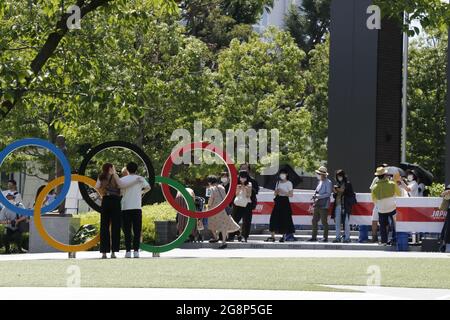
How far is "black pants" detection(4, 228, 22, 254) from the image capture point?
29031 mm

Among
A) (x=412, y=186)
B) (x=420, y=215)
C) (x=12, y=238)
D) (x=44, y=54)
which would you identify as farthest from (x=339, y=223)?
(x=44, y=54)

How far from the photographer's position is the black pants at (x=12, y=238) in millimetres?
29031

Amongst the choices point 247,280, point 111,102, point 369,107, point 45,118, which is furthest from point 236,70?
point 247,280

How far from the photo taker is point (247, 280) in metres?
17.0

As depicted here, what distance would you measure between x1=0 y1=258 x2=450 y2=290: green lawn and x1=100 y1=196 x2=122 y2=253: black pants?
1.58 metres

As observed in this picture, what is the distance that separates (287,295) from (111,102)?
286 inches

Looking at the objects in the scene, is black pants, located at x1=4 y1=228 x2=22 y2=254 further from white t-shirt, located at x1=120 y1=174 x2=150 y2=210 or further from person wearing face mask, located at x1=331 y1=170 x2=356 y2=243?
person wearing face mask, located at x1=331 y1=170 x2=356 y2=243

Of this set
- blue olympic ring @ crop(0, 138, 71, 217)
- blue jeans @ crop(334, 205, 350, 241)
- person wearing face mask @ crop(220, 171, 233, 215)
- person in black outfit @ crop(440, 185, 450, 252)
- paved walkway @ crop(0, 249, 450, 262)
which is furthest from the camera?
person wearing face mask @ crop(220, 171, 233, 215)

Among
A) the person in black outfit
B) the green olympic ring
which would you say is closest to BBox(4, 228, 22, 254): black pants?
the green olympic ring

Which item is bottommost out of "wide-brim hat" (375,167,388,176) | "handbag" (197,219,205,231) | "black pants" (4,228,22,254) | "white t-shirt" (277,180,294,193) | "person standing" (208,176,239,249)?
"black pants" (4,228,22,254)

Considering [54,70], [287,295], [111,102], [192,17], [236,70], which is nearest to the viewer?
[287,295]

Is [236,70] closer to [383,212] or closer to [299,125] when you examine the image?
[299,125]

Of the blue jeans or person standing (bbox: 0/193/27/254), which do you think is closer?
person standing (bbox: 0/193/27/254)

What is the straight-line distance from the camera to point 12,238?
2912 cm
